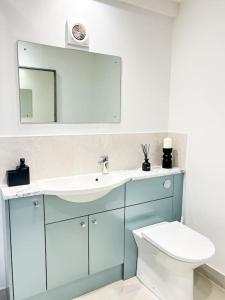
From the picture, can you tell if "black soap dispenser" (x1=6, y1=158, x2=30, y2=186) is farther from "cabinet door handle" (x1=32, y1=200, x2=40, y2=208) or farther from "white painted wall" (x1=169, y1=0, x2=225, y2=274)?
"white painted wall" (x1=169, y1=0, x2=225, y2=274)

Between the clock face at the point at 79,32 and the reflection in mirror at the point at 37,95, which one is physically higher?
the clock face at the point at 79,32

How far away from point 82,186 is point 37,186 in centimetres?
34

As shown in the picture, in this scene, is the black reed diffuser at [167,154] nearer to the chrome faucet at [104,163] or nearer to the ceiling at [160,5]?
the chrome faucet at [104,163]

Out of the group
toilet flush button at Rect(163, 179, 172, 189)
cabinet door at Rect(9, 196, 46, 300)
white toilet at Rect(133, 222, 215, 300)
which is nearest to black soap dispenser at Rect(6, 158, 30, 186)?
cabinet door at Rect(9, 196, 46, 300)

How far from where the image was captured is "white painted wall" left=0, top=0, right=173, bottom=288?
65.3 inches

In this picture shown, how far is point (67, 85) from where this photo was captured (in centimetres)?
190

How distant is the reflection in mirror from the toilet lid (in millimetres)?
1150

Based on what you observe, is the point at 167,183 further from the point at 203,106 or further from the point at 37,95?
the point at 37,95

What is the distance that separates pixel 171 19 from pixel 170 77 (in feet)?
1.71

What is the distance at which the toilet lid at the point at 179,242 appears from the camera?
157 centimetres

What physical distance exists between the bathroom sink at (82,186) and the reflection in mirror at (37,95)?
1.54ft

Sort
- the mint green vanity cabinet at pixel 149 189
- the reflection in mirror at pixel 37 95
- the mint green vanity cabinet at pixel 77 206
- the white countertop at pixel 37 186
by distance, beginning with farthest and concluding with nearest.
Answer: the mint green vanity cabinet at pixel 149 189
the reflection in mirror at pixel 37 95
the mint green vanity cabinet at pixel 77 206
the white countertop at pixel 37 186

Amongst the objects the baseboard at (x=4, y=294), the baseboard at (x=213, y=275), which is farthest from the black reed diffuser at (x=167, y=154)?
the baseboard at (x=4, y=294)

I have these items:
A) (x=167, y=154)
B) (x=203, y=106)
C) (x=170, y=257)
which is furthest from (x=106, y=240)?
(x=203, y=106)
